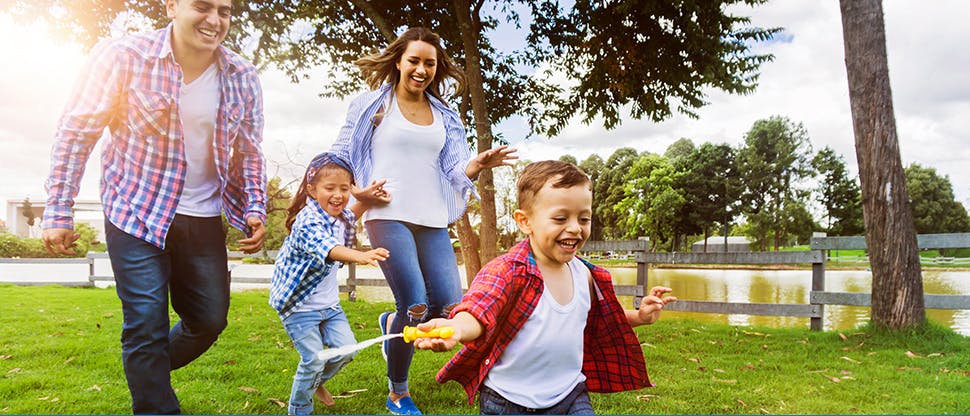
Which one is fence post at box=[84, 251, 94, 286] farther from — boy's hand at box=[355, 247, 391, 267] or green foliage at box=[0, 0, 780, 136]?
boy's hand at box=[355, 247, 391, 267]

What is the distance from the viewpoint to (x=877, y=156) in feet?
20.3

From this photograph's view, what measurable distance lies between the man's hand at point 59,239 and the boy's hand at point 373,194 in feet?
3.72

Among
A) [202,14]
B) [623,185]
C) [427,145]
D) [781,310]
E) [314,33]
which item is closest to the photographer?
[202,14]

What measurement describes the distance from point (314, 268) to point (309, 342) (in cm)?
35

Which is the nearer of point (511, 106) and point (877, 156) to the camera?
point (877, 156)

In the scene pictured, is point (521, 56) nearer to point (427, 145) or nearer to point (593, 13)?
point (593, 13)

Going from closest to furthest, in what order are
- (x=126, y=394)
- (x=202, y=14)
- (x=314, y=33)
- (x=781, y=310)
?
(x=202, y=14) → (x=126, y=394) → (x=781, y=310) → (x=314, y=33)

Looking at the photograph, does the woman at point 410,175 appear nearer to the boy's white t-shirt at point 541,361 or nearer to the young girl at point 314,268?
the young girl at point 314,268

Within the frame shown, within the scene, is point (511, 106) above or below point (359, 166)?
above

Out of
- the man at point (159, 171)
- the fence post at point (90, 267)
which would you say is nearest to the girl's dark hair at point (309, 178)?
the man at point (159, 171)

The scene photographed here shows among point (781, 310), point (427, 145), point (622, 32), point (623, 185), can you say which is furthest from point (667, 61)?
point (623, 185)

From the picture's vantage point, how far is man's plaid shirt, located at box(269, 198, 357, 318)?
2.92 meters

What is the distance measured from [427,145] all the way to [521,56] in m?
6.64

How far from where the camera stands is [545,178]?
2068 millimetres
